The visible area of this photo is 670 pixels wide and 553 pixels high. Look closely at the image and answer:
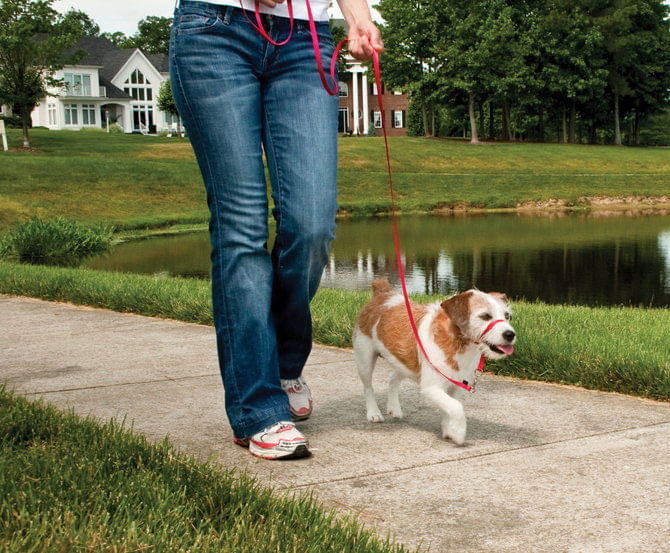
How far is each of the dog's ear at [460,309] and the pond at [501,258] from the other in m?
7.25

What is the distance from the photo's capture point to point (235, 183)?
3.26 m

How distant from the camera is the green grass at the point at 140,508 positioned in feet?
6.82

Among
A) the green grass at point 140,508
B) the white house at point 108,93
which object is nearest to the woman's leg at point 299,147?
the green grass at point 140,508

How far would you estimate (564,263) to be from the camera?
551 inches

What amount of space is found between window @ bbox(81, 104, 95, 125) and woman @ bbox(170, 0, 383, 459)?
7481 centimetres

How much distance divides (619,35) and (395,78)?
644 inches

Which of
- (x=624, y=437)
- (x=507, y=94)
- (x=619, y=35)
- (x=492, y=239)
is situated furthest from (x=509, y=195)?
(x=619, y=35)

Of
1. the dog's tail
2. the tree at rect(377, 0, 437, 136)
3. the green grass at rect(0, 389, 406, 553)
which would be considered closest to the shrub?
the dog's tail

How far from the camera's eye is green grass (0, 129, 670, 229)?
2681cm

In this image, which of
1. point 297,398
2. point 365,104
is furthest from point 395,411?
point 365,104

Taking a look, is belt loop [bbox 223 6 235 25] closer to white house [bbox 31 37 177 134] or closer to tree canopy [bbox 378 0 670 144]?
tree canopy [bbox 378 0 670 144]

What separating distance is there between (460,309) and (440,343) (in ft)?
0.59

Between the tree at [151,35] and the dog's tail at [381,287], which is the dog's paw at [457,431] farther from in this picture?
the tree at [151,35]

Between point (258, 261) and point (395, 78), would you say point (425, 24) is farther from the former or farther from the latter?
point (258, 261)
